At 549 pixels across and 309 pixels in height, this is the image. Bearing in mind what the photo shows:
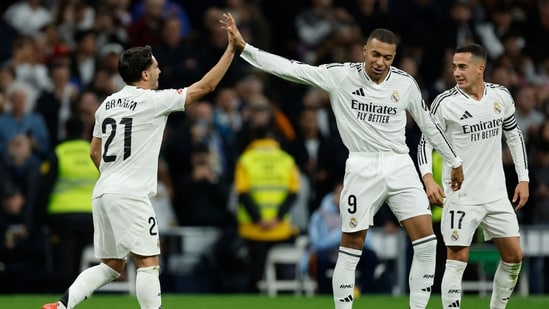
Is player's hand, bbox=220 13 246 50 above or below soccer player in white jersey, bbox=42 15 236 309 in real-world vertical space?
above

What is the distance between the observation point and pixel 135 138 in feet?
37.4

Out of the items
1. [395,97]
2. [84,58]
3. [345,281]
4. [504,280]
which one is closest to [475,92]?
[395,97]

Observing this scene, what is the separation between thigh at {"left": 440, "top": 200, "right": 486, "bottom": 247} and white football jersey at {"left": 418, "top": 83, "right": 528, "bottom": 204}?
74 millimetres

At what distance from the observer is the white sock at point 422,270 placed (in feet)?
39.5

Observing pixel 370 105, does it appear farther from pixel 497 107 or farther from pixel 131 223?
pixel 131 223

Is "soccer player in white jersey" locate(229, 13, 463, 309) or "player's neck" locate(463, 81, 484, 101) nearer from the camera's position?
"soccer player in white jersey" locate(229, 13, 463, 309)

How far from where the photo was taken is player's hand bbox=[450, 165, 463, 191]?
12.1 m

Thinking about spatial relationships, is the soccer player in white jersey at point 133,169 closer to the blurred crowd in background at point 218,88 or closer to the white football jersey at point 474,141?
the white football jersey at point 474,141

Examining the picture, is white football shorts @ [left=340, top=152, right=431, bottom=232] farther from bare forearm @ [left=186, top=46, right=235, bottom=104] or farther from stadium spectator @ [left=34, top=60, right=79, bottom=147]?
stadium spectator @ [left=34, top=60, right=79, bottom=147]

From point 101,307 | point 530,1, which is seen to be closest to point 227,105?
point 101,307

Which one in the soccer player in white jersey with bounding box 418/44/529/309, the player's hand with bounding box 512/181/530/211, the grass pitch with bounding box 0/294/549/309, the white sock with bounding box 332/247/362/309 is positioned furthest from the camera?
the grass pitch with bounding box 0/294/549/309

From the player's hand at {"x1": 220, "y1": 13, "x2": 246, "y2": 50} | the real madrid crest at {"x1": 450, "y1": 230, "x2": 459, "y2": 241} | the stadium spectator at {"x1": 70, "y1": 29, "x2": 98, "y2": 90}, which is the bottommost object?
the real madrid crest at {"x1": 450, "y1": 230, "x2": 459, "y2": 241}

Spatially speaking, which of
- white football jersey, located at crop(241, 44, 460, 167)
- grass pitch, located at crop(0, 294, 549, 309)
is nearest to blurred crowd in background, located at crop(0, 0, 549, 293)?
grass pitch, located at crop(0, 294, 549, 309)

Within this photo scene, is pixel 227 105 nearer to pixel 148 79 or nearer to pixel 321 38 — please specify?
pixel 321 38
